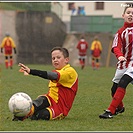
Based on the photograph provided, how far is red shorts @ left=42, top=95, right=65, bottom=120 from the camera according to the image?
23.3ft

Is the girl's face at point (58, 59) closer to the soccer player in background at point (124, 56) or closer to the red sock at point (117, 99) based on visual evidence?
the soccer player in background at point (124, 56)

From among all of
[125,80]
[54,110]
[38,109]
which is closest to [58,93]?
[54,110]

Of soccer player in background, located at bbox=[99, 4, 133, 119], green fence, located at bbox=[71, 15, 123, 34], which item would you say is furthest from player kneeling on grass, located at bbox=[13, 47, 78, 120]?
green fence, located at bbox=[71, 15, 123, 34]

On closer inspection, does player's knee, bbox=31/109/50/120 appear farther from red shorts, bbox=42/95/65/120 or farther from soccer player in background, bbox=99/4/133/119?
soccer player in background, bbox=99/4/133/119

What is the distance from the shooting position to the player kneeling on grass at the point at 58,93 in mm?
7047

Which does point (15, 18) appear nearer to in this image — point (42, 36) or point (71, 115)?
point (42, 36)

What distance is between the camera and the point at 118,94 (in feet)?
24.2

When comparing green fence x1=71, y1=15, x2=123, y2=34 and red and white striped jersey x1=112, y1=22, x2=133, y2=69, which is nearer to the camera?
red and white striped jersey x1=112, y1=22, x2=133, y2=69

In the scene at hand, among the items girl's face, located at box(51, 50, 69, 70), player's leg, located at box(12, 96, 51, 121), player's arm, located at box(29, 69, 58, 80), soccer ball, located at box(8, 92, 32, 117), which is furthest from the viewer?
girl's face, located at box(51, 50, 69, 70)

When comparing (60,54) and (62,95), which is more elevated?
(60,54)

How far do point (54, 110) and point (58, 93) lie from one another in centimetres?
26

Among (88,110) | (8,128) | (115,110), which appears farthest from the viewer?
(88,110)

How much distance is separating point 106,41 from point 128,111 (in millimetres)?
25354

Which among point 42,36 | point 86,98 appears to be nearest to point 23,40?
point 42,36
